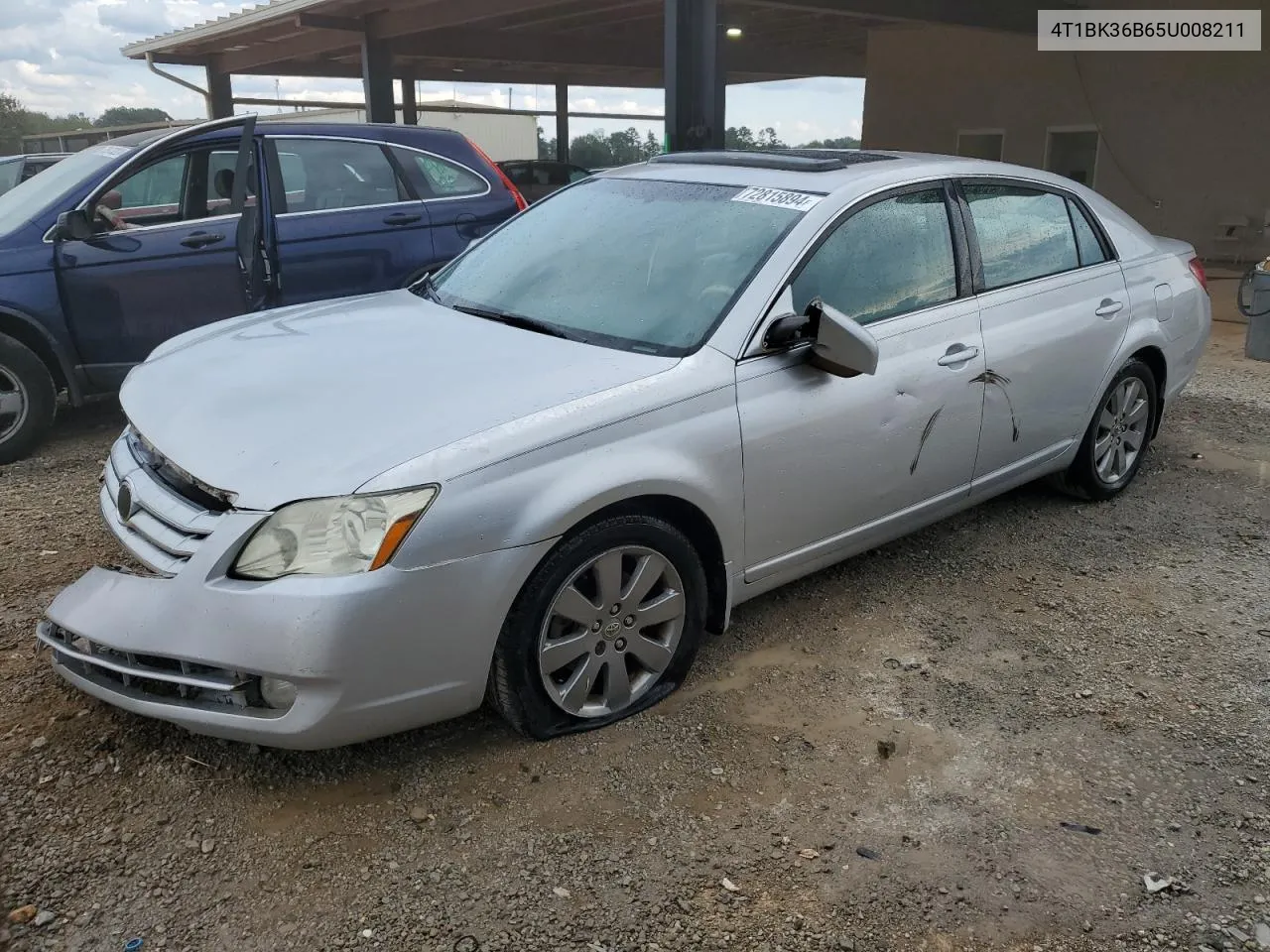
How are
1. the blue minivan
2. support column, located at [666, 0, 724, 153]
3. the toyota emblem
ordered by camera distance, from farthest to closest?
support column, located at [666, 0, 724, 153] → the blue minivan → the toyota emblem

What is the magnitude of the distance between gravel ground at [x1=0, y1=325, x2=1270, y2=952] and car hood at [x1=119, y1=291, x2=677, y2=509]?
853 millimetres

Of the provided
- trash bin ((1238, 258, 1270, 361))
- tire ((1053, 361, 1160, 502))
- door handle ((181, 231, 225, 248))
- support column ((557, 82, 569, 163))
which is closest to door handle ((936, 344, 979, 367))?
tire ((1053, 361, 1160, 502))

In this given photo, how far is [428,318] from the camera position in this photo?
3588 mm

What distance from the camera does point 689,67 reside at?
369 inches

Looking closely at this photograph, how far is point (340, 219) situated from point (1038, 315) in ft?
13.3

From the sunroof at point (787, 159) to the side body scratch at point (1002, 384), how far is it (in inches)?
36.3

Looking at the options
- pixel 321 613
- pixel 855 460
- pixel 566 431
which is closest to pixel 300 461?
pixel 321 613

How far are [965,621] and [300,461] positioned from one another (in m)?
2.45

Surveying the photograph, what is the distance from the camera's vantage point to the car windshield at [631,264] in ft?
10.8

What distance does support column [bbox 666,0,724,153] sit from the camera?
30.5ft

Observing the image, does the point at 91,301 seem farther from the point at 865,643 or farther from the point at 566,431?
the point at 865,643

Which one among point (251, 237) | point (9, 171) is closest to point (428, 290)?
point (251, 237)

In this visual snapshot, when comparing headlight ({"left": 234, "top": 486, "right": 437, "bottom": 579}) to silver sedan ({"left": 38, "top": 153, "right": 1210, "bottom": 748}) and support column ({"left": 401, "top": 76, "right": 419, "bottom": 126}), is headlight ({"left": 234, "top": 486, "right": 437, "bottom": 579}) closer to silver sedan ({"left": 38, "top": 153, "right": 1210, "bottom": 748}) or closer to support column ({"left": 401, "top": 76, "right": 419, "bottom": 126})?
silver sedan ({"left": 38, "top": 153, "right": 1210, "bottom": 748})

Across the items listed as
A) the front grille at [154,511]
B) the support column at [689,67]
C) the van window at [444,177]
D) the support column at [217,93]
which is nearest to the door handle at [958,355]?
the front grille at [154,511]
